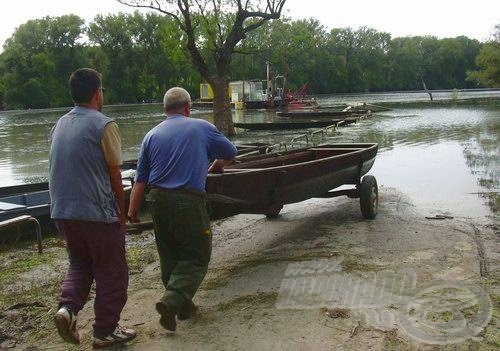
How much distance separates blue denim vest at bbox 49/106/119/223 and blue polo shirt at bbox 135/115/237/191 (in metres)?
0.61

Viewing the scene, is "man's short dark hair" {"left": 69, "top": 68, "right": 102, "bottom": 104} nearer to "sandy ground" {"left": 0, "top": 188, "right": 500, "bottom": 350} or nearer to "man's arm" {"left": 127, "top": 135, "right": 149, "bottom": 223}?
"man's arm" {"left": 127, "top": 135, "right": 149, "bottom": 223}

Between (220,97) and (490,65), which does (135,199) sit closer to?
(220,97)

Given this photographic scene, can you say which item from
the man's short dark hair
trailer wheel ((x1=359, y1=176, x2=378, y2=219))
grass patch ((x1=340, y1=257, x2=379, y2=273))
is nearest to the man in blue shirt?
the man's short dark hair

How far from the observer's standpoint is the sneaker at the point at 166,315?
385 cm

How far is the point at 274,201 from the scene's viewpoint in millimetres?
5984

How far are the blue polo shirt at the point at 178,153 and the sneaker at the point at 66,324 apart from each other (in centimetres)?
116

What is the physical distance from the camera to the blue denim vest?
3596 mm

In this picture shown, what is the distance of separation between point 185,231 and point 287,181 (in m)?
2.30

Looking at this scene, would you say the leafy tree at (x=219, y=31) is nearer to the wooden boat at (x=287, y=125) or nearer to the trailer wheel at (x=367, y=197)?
the wooden boat at (x=287, y=125)

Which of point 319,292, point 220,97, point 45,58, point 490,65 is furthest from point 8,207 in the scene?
point 45,58

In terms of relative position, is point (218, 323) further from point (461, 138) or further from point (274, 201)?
point (461, 138)

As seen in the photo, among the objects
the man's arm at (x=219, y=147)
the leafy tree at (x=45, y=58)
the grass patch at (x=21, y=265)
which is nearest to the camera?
the man's arm at (x=219, y=147)

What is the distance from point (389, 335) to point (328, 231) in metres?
3.35

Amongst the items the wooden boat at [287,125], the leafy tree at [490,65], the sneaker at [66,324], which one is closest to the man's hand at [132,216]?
the sneaker at [66,324]
